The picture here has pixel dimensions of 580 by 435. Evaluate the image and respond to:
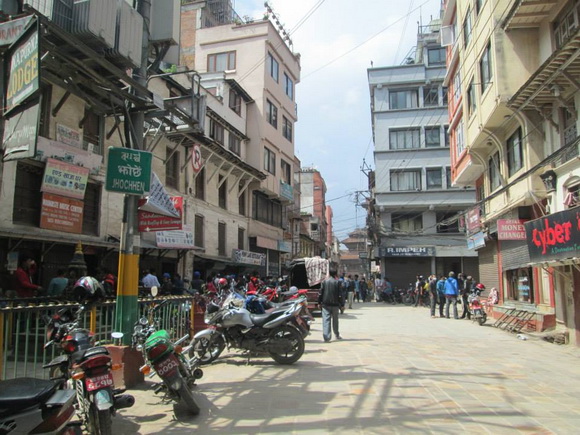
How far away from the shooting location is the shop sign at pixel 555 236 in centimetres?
979

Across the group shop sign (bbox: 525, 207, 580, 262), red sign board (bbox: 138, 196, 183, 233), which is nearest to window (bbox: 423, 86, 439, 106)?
shop sign (bbox: 525, 207, 580, 262)

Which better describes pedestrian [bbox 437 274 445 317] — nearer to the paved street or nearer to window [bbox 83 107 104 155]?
the paved street

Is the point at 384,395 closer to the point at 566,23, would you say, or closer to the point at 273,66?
the point at 566,23

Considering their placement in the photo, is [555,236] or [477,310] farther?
[477,310]

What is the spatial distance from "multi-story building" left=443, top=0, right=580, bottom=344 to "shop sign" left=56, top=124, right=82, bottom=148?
1276cm

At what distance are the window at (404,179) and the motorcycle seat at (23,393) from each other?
34558 mm

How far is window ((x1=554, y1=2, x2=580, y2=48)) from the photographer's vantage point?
476 inches

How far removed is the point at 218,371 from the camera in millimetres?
8219

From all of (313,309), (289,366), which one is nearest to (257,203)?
(313,309)

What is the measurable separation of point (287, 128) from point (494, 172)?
17.8 metres

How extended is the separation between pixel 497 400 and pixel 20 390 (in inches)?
217

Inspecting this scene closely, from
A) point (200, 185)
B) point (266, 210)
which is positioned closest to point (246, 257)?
point (200, 185)

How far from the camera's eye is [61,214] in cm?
1298

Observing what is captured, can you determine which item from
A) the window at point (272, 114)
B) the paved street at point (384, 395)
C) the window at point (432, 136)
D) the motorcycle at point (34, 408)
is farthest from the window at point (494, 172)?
the motorcycle at point (34, 408)
